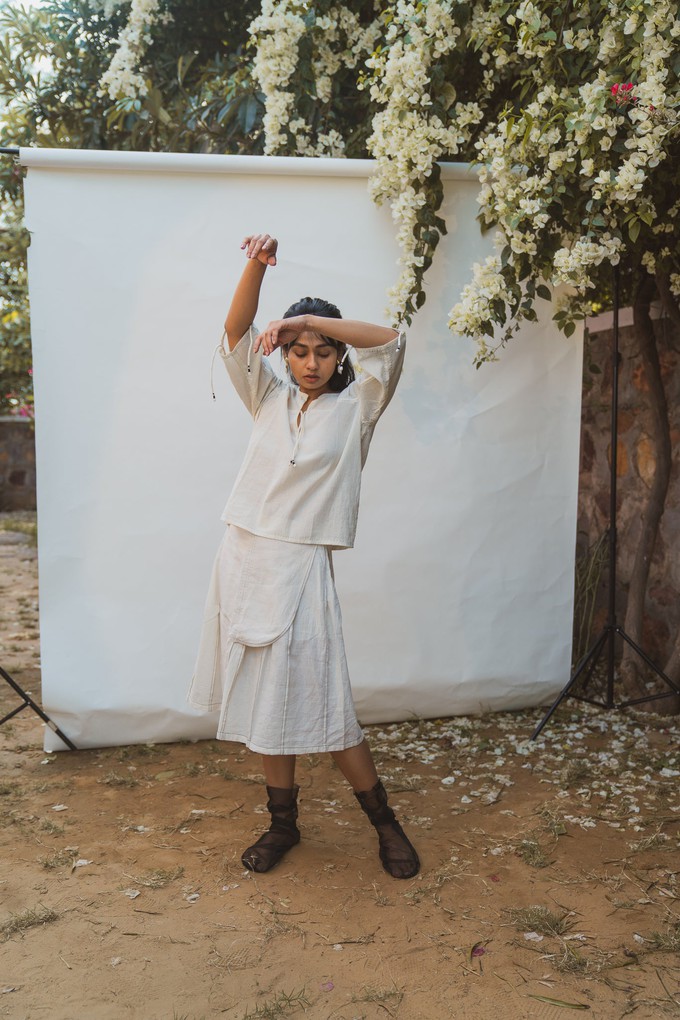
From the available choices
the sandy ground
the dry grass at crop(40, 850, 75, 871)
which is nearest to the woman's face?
the sandy ground

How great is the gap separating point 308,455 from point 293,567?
27 centimetres

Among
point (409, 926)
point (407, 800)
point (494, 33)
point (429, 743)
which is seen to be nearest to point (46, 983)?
point (409, 926)

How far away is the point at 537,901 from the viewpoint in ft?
7.09

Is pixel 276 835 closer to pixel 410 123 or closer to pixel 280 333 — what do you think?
pixel 280 333

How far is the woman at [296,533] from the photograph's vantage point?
2189 mm

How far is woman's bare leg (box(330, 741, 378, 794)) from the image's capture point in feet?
7.43

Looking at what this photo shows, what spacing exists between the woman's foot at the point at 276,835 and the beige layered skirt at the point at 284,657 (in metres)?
0.25

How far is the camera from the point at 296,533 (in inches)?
87.0

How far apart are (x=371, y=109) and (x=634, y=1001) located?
2.99 meters

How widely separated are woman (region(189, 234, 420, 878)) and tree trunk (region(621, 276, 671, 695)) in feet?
5.58

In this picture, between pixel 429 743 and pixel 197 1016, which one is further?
pixel 429 743

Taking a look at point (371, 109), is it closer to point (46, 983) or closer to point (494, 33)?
point (494, 33)

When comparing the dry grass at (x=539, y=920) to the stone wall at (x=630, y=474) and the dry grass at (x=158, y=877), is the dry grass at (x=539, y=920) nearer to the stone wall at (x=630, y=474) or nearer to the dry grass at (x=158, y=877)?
the dry grass at (x=158, y=877)

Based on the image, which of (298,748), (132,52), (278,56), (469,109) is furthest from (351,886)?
(132,52)
